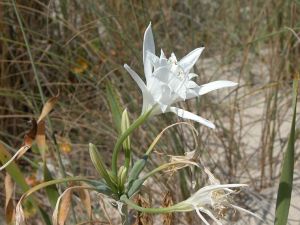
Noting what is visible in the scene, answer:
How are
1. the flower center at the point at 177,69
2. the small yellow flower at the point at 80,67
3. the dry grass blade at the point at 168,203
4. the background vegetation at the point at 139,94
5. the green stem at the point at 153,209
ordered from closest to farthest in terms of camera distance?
the green stem at the point at 153,209, the flower center at the point at 177,69, the dry grass blade at the point at 168,203, the background vegetation at the point at 139,94, the small yellow flower at the point at 80,67

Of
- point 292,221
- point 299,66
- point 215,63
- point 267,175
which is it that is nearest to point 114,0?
point 215,63

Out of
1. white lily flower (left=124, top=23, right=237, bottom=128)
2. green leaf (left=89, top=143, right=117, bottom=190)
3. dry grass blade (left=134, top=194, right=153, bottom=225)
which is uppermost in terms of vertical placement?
white lily flower (left=124, top=23, right=237, bottom=128)

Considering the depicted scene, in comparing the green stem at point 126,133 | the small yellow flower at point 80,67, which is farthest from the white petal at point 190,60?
the small yellow flower at point 80,67

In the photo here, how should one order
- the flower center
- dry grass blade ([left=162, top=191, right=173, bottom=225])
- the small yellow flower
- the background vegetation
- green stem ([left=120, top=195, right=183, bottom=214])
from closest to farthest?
1. green stem ([left=120, top=195, right=183, bottom=214])
2. the flower center
3. dry grass blade ([left=162, top=191, right=173, bottom=225])
4. the background vegetation
5. the small yellow flower

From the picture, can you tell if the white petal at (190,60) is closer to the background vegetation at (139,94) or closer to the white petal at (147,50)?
the white petal at (147,50)

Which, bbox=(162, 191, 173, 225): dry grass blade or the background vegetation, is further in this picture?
the background vegetation

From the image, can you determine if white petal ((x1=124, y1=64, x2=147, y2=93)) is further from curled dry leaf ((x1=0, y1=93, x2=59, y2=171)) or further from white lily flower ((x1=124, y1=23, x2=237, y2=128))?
curled dry leaf ((x1=0, y1=93, x2=59, y2=171))

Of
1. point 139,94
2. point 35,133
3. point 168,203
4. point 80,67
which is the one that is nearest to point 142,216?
point 168,203

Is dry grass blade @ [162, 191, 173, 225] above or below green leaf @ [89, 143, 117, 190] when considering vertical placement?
below

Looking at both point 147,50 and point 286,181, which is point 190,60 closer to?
point 147,50

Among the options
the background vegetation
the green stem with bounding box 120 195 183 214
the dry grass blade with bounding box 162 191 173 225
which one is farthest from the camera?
the background vegetation

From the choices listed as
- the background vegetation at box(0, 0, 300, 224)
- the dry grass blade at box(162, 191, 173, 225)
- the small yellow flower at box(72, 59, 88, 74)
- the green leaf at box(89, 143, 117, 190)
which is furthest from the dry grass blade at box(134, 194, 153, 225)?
the small yellow flower at box(72, 59, 88, 74)
